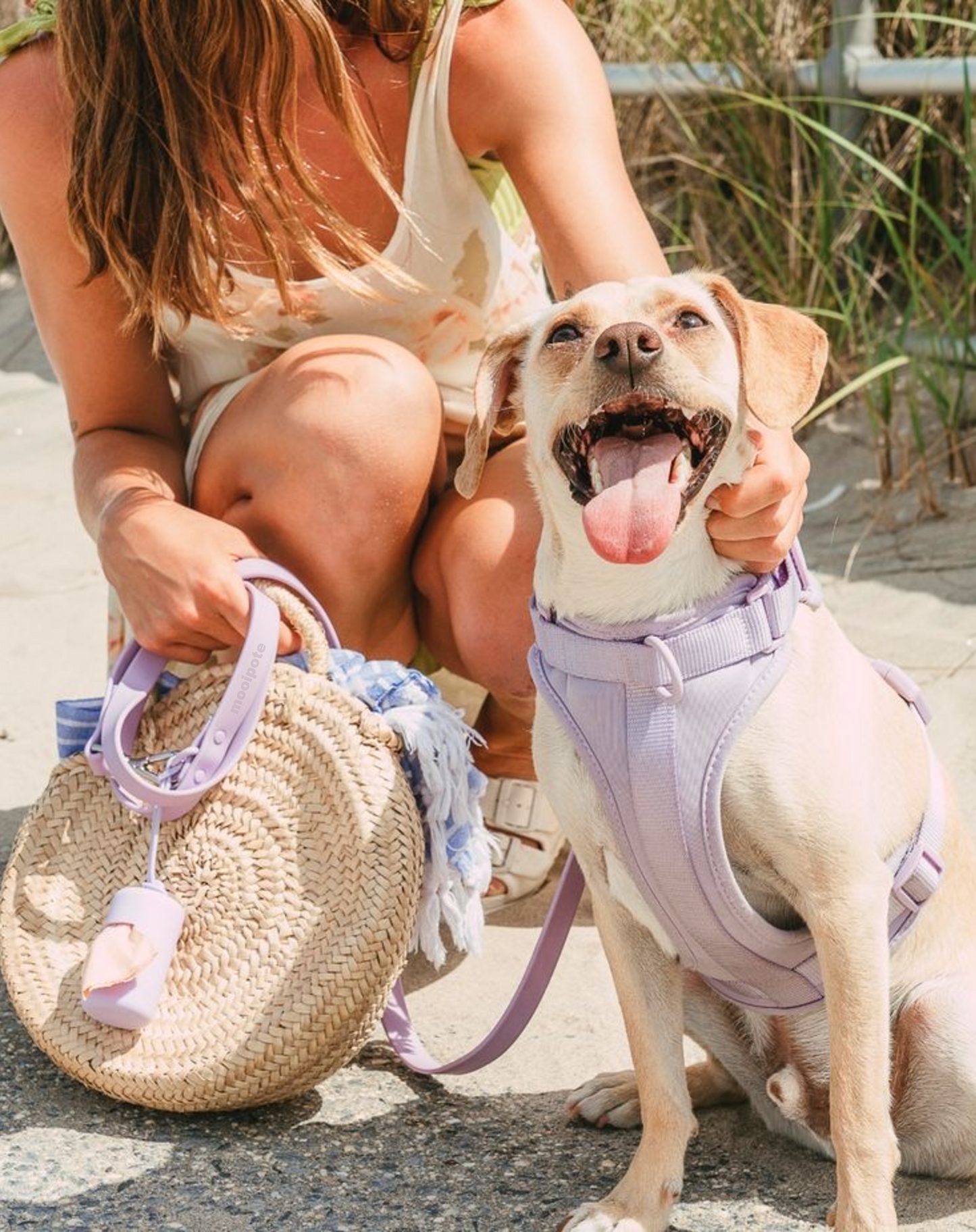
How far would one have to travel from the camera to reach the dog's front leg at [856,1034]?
1935mm

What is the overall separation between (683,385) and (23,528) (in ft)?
10.8

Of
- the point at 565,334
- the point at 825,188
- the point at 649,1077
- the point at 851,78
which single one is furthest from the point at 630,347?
the point at 851,78

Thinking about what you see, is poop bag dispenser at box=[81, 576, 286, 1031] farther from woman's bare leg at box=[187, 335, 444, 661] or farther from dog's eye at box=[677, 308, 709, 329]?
dog's eye at box=[677, 308, 709, 329]

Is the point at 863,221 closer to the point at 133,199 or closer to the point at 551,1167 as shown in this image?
the point at 133,199

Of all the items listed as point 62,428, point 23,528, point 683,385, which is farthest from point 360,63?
point 62,428

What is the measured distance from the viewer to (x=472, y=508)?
2.77 meters

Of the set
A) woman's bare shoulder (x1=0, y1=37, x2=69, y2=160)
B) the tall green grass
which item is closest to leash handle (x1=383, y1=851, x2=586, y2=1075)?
woman's bare shoulder (x1=0, y1=37, x2=69, y2=160)

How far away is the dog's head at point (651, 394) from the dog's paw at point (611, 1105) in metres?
0.81

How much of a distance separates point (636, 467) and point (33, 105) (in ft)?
4.61

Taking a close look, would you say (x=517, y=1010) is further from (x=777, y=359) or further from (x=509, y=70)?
(x=509, y=70)

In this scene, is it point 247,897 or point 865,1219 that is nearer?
point 865,1219

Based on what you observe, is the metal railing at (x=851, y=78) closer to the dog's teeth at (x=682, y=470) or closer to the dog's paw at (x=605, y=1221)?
the dog's teeth at (x=682, y=470)

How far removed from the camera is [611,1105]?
234 centimetres

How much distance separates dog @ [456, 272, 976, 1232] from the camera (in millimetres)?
1967
